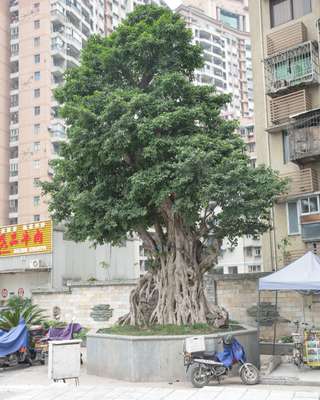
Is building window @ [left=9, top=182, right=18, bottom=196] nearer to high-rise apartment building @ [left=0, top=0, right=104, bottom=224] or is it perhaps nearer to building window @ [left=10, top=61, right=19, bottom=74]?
high-rise apartment building @ [left=0, top=0, right=104, bottom=224]

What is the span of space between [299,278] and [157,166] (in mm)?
4445

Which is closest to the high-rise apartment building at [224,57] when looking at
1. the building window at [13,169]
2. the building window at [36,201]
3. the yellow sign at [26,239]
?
the building window at [13,169]

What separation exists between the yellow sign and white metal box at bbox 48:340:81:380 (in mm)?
13927

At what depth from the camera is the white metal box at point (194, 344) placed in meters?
11.2

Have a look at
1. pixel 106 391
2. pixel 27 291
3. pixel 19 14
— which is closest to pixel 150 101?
pixel 106 391

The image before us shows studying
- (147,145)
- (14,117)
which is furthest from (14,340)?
(14,117)

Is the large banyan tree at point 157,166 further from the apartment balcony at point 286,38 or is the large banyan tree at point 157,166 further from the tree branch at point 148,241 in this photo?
the apartment balcony at point 286,38

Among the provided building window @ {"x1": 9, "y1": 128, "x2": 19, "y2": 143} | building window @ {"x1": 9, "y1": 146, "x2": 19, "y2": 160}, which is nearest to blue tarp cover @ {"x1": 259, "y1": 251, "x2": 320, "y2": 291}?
building window @ {"x1": 9, "y1": 146, "x2": 19, "y2": 160}

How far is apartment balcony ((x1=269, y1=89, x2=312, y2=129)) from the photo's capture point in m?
20.1

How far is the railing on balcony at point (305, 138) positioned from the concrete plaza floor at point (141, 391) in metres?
10.2

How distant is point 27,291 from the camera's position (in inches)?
1053

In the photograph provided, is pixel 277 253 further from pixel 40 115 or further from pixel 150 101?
pixel 40 115

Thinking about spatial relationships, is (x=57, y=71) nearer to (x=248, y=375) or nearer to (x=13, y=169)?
(x=13, y=169)

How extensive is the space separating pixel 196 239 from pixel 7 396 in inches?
261
